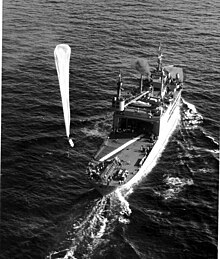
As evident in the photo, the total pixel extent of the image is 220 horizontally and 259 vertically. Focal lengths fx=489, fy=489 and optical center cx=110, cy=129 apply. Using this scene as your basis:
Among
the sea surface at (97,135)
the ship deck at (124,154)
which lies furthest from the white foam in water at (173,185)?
the ship deck at (124,154)

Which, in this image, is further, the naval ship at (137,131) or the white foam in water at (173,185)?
the naval ship at (137,131)

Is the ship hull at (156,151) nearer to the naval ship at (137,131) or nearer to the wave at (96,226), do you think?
the naval ship at (137,131)

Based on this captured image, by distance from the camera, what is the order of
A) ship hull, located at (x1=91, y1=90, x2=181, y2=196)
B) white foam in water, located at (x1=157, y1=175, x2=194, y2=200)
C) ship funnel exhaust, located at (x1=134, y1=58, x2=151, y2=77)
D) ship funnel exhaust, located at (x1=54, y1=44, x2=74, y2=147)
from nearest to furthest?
ship funnel exhaust, located at (x1=54, y1=44, x2=74, y2=147) < ship hull, located at (x1=91, y1=90, x2=181, y2=196) < white foam in water, located at (x1=157, y1=175, x2=194, y2=200) < ship funnel exhaust, located at (x1=134, y1=58, x2=151, y2=77)

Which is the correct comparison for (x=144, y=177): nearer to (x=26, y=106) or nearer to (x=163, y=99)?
(x=163, y=99)

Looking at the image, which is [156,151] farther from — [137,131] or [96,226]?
[96,226]

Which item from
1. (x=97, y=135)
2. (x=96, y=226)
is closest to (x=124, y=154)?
(x=97, y=135)

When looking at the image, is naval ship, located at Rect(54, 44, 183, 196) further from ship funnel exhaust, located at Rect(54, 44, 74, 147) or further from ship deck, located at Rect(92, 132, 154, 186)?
ship funnel exhaust, located at Rect(54, 44, 74, 147)

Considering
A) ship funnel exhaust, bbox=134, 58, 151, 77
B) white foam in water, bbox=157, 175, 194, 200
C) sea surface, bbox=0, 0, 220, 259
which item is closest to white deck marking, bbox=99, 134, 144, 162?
sea surface, bbox=0, 0, 220, 259
